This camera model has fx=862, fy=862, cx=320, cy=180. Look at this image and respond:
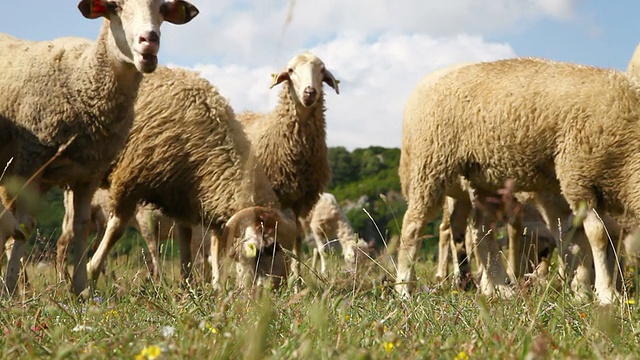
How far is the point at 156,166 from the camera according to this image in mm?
7875

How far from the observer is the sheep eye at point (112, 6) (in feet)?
19.2

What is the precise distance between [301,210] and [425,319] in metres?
6.02

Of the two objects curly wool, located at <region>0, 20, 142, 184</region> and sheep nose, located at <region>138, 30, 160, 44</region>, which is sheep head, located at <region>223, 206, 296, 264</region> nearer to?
curly wool, located at <region>0, 20, 142, 184</region>

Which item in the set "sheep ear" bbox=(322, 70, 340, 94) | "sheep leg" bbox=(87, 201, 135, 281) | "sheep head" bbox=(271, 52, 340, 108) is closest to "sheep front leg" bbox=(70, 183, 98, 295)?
"sheep leg" bbox=(87, 201, 135, 281)

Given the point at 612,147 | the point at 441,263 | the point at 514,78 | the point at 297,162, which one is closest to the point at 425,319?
the point at 612,147

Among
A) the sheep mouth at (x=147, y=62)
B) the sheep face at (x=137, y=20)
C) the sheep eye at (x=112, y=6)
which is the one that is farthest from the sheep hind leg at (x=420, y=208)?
the sheep eye at (x=112, y=6)

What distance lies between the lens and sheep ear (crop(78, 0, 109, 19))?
232 inches

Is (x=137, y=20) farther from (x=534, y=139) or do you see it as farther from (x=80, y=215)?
(x=534, y=139)

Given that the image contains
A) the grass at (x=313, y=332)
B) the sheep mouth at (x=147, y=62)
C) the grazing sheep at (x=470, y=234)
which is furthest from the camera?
the grazing sheep at (x=470, y=234)

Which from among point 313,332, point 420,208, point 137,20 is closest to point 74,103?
point 137,20

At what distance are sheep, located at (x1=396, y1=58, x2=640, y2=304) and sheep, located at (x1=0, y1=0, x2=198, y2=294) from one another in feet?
7.66

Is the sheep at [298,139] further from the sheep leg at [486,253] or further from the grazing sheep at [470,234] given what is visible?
the sheep leg at [486,253]

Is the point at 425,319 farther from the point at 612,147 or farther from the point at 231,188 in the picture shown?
the point at 231,188

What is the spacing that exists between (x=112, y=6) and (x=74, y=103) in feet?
2.40
